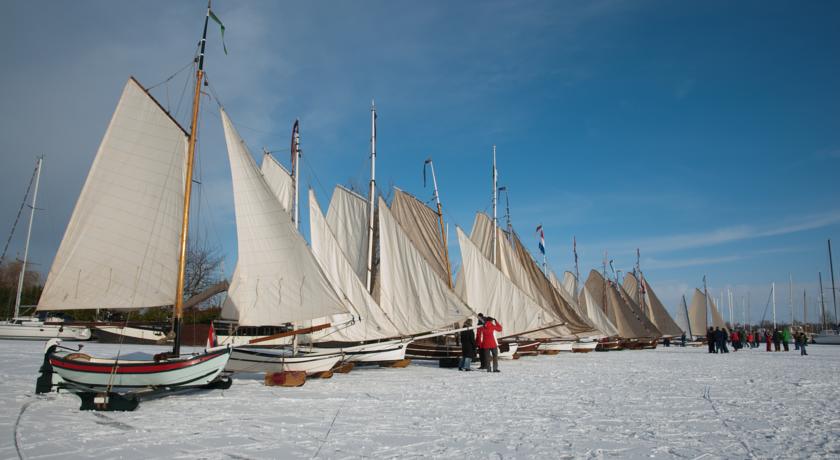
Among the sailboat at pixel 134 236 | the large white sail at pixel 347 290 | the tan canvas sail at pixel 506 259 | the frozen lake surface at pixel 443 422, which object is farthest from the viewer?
the tan canvas sail at pixel 506 259

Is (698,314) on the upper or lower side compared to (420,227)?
lower

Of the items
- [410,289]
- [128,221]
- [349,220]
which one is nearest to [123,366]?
[128,221]

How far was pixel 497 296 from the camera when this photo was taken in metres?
26.0

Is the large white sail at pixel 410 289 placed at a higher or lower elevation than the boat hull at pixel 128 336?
higher

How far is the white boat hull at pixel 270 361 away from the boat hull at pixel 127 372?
10.6 ft

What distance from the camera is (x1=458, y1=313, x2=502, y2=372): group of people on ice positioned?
18094mm

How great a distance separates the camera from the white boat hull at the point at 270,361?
14.2 meters

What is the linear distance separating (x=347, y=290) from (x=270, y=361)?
4.35 metres

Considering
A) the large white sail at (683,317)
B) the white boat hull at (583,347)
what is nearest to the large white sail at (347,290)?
the white boat hull at (583,347)

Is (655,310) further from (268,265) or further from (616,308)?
(268,265)

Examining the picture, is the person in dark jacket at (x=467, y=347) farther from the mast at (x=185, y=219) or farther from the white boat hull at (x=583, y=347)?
the white boat hull at (x=583, y=347)

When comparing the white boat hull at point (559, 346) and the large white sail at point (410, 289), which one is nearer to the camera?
the large white sail at point (410, 289)

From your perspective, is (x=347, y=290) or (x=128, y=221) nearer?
(x=128, y=221)

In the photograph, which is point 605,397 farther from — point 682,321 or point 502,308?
point 682,321
